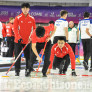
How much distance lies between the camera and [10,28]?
9477 millimetres

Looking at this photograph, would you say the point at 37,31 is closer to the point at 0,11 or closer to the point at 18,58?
the point at 18,58

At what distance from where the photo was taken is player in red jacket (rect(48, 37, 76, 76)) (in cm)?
498

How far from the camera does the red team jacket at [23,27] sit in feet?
15.9

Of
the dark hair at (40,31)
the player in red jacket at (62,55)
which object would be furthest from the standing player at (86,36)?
the dark hair at (40,31)

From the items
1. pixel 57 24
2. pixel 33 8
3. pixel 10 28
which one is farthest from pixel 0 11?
pixel 57 24

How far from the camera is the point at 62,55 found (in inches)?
211

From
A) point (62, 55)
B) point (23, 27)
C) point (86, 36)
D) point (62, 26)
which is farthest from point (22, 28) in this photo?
point (86, 36)

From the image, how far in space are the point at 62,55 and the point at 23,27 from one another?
102 cm

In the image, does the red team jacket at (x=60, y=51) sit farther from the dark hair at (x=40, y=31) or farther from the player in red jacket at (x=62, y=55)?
the dark hair at (x=40, y=31)

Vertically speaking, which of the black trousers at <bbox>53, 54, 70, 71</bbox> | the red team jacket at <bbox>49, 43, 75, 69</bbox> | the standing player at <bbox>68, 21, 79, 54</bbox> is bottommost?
the black trousers at <bbox>53, 54, 70, 71</bbox>

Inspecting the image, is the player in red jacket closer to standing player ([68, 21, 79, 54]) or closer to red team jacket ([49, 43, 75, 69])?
red team jacket ([49, 43, 75, 69])

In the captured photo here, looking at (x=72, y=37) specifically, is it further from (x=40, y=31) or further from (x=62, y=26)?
(x=40, y=31)

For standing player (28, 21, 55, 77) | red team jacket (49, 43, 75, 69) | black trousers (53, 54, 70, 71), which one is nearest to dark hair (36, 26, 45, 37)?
standing player (28, 21, 55, 77)

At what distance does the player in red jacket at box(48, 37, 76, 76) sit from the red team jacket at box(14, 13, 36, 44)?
0.58m
